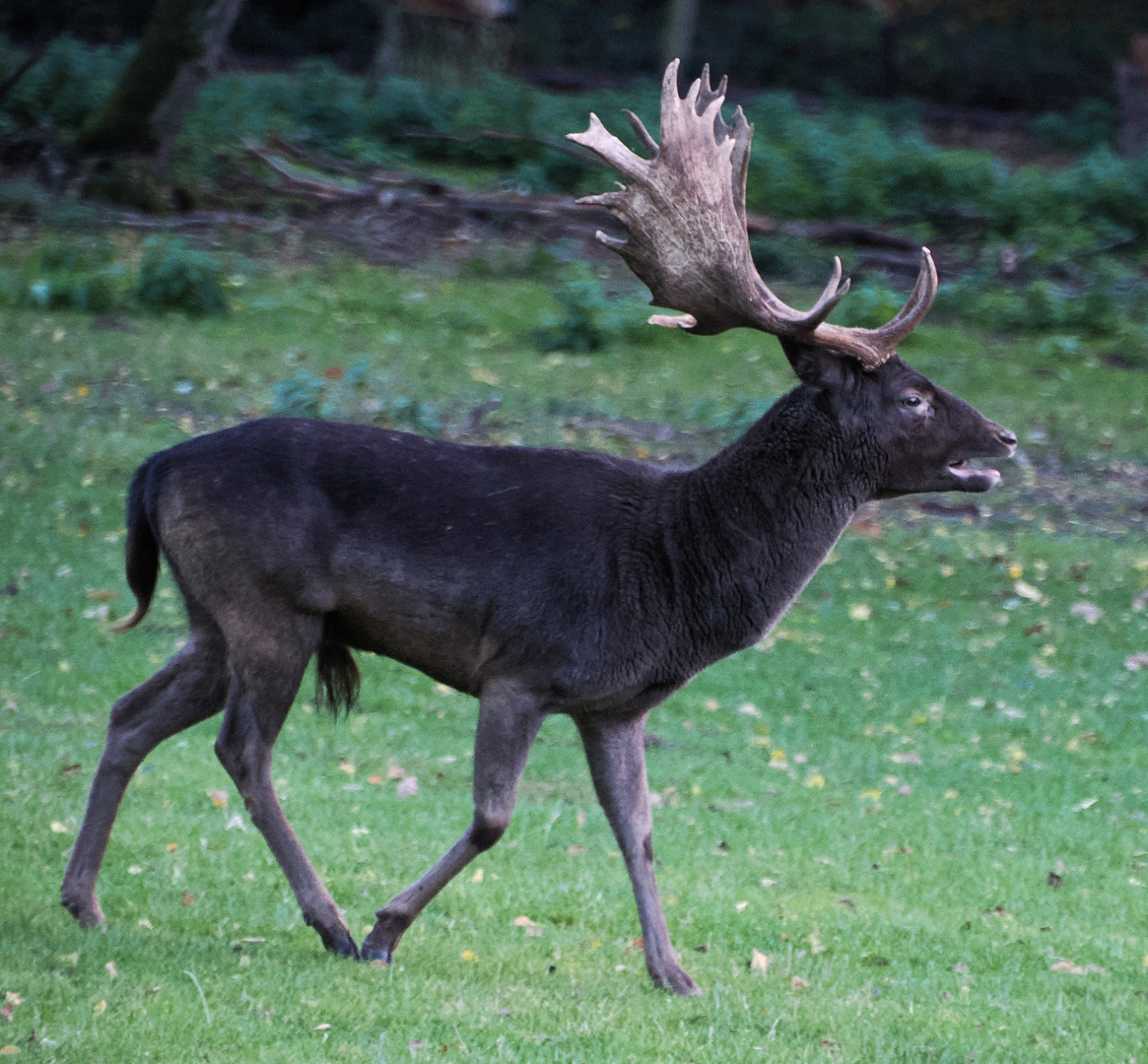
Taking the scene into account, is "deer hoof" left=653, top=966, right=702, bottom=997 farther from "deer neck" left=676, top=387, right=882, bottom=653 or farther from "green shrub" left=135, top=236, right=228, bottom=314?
"green shrub" left=135, top=236, right=228, bottom=314

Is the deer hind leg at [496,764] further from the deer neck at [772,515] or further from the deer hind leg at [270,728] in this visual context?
the deer neck at [772,515]

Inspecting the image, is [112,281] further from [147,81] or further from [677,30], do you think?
[677,30]

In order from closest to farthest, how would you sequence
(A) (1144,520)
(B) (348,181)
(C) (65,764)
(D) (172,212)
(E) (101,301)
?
(C) (65,764) < (A) (1144,520) < (E) (101,301) < (D) (172,212) < (B) (348,181)

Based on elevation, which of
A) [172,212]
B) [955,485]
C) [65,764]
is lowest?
[172,212]

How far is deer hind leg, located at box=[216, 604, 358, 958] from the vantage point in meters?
5.61

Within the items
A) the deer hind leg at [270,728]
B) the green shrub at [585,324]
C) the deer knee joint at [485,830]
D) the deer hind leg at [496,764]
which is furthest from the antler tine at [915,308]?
the green shrub at [585,324]

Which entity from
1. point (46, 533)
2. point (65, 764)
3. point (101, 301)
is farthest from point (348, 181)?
point (65, 764)

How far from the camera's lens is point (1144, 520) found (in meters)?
13.5

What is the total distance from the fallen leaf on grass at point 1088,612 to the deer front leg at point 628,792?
6.41 metres

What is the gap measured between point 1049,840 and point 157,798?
4.37 m

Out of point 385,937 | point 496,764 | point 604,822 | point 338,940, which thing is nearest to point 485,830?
point 496,764

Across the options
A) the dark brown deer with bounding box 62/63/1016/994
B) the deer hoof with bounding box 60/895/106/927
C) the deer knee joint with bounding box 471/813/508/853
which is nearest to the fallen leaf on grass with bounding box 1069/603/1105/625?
the dark brown deer with bounding box 62/63/1016/994

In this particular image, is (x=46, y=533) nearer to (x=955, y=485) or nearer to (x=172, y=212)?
(x=955, y=485)

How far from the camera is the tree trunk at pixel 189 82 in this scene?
19.1 metres
